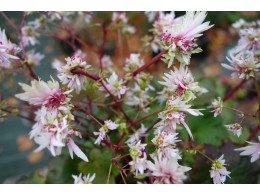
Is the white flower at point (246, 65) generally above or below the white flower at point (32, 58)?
below

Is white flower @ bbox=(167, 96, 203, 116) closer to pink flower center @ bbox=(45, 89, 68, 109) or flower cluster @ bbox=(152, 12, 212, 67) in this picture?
flower cluster @ bbox=(152, 12, 212, 67)

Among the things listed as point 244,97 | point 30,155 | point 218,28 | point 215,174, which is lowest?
point 30,155

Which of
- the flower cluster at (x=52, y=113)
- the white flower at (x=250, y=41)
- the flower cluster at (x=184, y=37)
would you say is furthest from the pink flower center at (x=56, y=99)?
the white flower at (x=250, y=41)

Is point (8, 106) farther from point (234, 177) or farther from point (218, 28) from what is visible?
point (218, 28)

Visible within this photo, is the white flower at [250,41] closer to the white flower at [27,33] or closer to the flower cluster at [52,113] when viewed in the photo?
the flower cluster at [52,113]

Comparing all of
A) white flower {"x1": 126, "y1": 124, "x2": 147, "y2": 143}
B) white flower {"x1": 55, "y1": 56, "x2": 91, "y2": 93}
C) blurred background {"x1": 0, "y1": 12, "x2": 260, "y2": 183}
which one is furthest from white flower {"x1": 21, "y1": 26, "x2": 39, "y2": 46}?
white flower {"x1": 126, "y1": 124, "x2": 147, "y2": 143}

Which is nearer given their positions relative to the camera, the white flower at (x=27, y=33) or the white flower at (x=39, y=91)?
the white flower at (x=39, y=91)

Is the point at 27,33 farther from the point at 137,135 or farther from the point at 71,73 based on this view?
the point at 137,135

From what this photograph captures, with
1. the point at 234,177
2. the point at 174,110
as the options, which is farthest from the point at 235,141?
the point at 174,110
